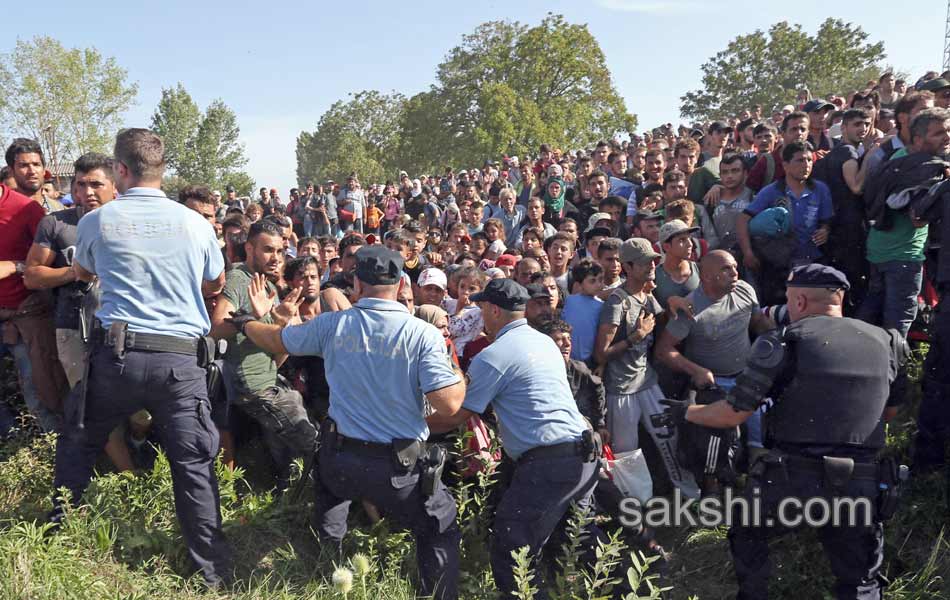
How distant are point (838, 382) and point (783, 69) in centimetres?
5307

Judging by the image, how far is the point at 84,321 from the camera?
367cm

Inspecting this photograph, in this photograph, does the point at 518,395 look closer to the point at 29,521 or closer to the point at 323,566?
the point at 323,566

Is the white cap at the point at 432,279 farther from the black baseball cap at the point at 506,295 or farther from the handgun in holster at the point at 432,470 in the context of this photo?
the handgun in holster at the point at 432,470

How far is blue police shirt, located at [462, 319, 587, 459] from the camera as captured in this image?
348cm

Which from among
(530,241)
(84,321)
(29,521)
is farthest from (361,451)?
(530,241)

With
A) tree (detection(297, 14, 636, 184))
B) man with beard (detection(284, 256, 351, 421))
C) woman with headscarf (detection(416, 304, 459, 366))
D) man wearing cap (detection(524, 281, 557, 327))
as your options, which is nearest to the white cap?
woman with headscarf (detection(416, 304, 459, 366))

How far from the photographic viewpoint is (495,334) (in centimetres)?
390

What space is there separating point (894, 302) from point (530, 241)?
10.1 feet

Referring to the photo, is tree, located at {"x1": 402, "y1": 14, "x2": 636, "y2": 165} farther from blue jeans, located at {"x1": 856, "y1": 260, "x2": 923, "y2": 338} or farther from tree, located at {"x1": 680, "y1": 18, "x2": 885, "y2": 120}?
blue jeans, located at {"x1": 856, "y1": 260, "x2": 923, "y2": 338}

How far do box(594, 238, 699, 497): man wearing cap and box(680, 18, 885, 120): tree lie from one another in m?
43.2

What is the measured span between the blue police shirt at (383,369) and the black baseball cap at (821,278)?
180 cm

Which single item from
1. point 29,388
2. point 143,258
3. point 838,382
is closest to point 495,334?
point 838,382

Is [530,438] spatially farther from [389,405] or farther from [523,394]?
[389,405]

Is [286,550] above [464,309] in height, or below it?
below
